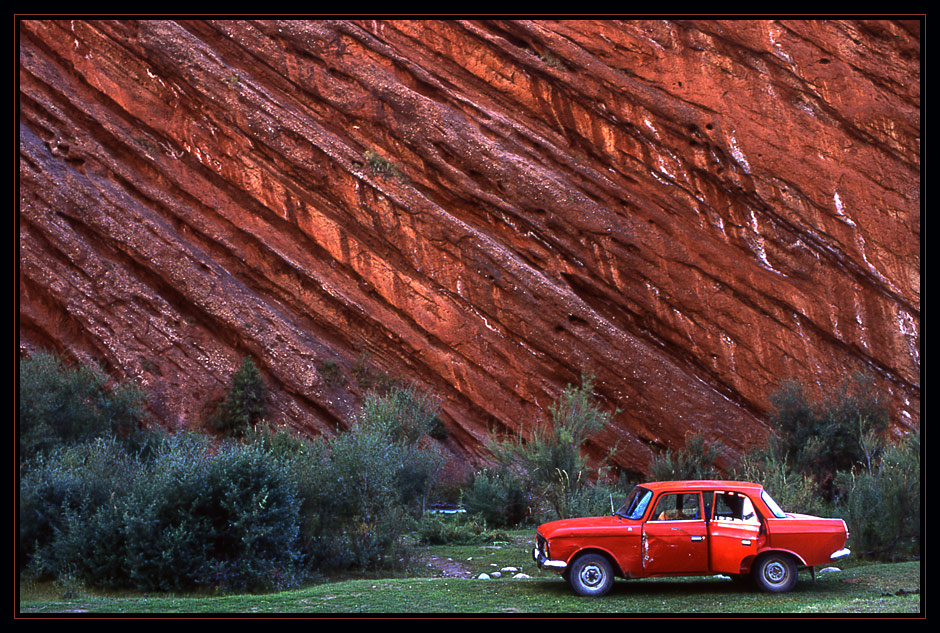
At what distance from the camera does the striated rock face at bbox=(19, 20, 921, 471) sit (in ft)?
78.0

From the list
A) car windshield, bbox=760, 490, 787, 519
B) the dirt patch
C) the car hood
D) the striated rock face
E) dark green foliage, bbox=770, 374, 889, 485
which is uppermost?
the striated rock face

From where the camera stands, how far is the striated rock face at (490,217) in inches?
936

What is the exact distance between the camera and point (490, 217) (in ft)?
83.0

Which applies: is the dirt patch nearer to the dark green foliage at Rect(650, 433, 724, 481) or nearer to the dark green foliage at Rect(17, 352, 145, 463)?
the dark green foliage at Rect(650, 433, 724, 481)

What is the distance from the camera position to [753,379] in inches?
937

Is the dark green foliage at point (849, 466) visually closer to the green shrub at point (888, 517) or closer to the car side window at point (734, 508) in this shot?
the green shrub at point (888, 517)

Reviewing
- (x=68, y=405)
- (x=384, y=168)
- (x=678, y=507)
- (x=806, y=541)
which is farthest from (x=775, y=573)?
(x=384, y=168)

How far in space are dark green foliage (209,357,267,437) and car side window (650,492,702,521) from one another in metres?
16.3

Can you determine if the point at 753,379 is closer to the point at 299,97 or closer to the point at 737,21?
the point at 737,21

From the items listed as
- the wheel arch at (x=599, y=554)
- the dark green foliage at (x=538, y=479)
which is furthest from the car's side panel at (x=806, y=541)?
the dark green foliage at (x=538, y=479)

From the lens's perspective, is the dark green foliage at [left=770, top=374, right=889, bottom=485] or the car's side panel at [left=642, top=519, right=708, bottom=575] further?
the dark green foliage at [left=770, top=374, right=889, bottom=485]

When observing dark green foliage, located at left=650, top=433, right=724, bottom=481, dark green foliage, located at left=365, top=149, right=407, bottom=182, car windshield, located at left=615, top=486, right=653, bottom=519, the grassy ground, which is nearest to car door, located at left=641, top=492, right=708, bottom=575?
car windshield, located at left=615, top=486, right=653, bottom=519

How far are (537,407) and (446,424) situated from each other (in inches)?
121

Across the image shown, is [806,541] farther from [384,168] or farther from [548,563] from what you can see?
[384,168]
